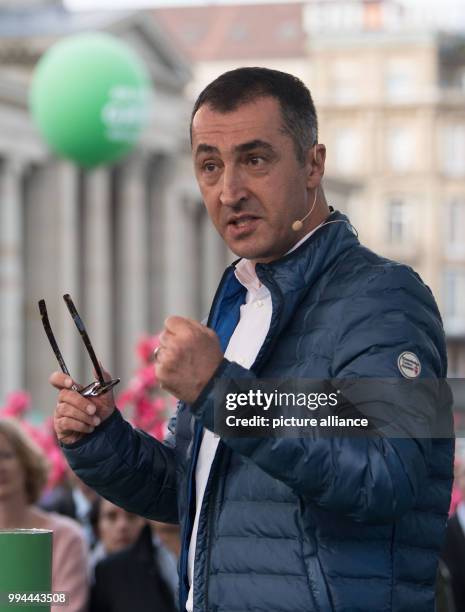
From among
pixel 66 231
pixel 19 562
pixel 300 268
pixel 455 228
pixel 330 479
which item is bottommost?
pixel 19 562

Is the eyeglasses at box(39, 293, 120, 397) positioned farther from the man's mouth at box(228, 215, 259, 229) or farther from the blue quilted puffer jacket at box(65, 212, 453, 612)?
the man's mouth at box(228, 215, 259, 229)

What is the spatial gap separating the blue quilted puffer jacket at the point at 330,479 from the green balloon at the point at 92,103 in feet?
38.6

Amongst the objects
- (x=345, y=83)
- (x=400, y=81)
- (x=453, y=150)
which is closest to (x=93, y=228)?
(x=345, y=83)

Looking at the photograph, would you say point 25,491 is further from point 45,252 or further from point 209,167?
point 45,252

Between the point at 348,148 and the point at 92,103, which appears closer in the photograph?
the point at 92,103

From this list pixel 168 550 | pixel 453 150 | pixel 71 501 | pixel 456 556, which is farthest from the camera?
pixel 453 150

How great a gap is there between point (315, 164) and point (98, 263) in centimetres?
3953

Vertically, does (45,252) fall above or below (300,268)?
above

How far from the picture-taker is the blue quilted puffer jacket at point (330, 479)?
284 cm

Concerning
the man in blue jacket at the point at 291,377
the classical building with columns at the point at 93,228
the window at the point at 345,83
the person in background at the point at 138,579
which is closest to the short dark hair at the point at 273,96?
the man in blue jacket at the point at 291,377

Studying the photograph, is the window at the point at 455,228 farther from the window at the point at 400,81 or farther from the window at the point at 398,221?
the window at the point at 400,81

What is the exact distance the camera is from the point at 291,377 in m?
2.99

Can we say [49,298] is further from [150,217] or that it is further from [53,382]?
[53,382]

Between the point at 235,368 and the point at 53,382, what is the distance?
43 centimetres
